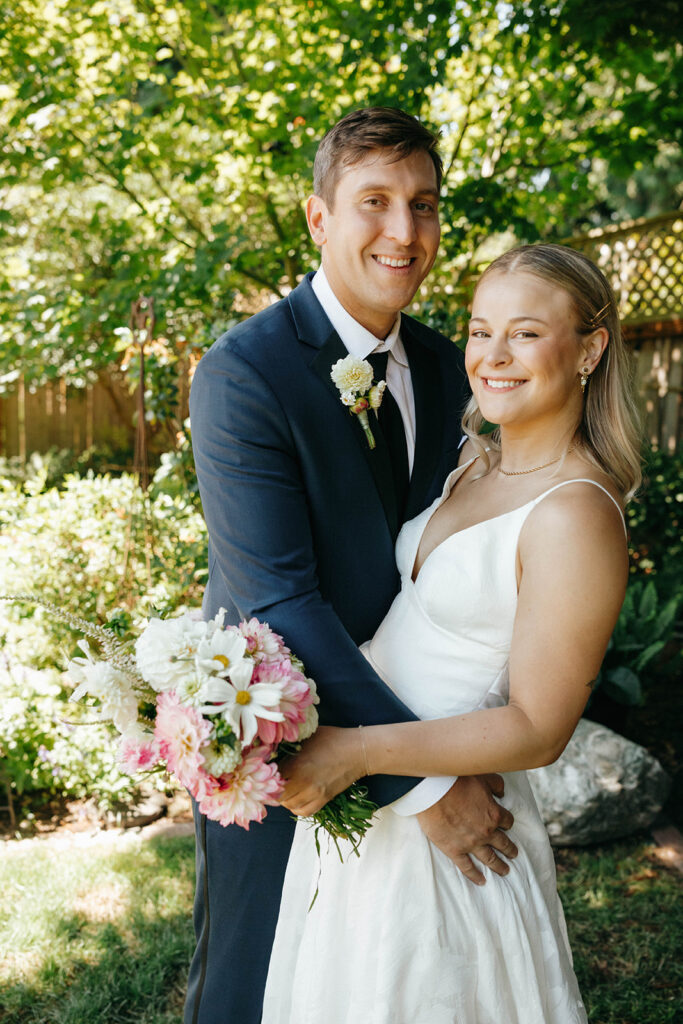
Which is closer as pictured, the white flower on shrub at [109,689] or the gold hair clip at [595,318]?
the white flower on shrub at [109,689]

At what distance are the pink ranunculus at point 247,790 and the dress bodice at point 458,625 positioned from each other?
568 millimetres

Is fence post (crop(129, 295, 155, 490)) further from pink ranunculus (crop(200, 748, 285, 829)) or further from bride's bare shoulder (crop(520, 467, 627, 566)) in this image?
pink ranunculus (crop(200, 748, 285, 829))

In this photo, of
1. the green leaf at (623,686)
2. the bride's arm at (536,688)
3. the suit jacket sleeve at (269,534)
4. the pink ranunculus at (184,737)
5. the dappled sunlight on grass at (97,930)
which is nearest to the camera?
the pink ranunculus at (184,737)

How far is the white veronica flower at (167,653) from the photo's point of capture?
5.05 ft

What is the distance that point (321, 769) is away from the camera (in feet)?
5.63

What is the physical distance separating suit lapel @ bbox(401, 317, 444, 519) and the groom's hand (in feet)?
2.36

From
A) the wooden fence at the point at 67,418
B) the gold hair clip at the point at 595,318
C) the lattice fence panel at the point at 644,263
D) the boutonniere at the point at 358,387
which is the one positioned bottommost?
the boutonniere at the point at 358,387

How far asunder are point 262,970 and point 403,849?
0.52 m

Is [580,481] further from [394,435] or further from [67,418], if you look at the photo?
[67,418]

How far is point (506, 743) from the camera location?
175 centimetres

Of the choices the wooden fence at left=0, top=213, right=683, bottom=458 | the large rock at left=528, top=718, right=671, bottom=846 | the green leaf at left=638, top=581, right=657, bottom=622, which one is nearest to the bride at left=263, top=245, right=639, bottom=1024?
the large rock at left=528, top=718, right=671, bottom=846

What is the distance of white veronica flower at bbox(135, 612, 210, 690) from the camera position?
1.54 meters

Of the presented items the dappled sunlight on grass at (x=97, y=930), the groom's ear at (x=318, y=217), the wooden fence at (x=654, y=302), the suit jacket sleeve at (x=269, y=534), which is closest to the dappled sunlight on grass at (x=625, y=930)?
the dappled sunlight on grass at (x=97, y=930)

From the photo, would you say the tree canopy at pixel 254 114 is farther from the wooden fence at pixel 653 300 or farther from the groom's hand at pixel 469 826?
the groom's hand at pixel 469 826
